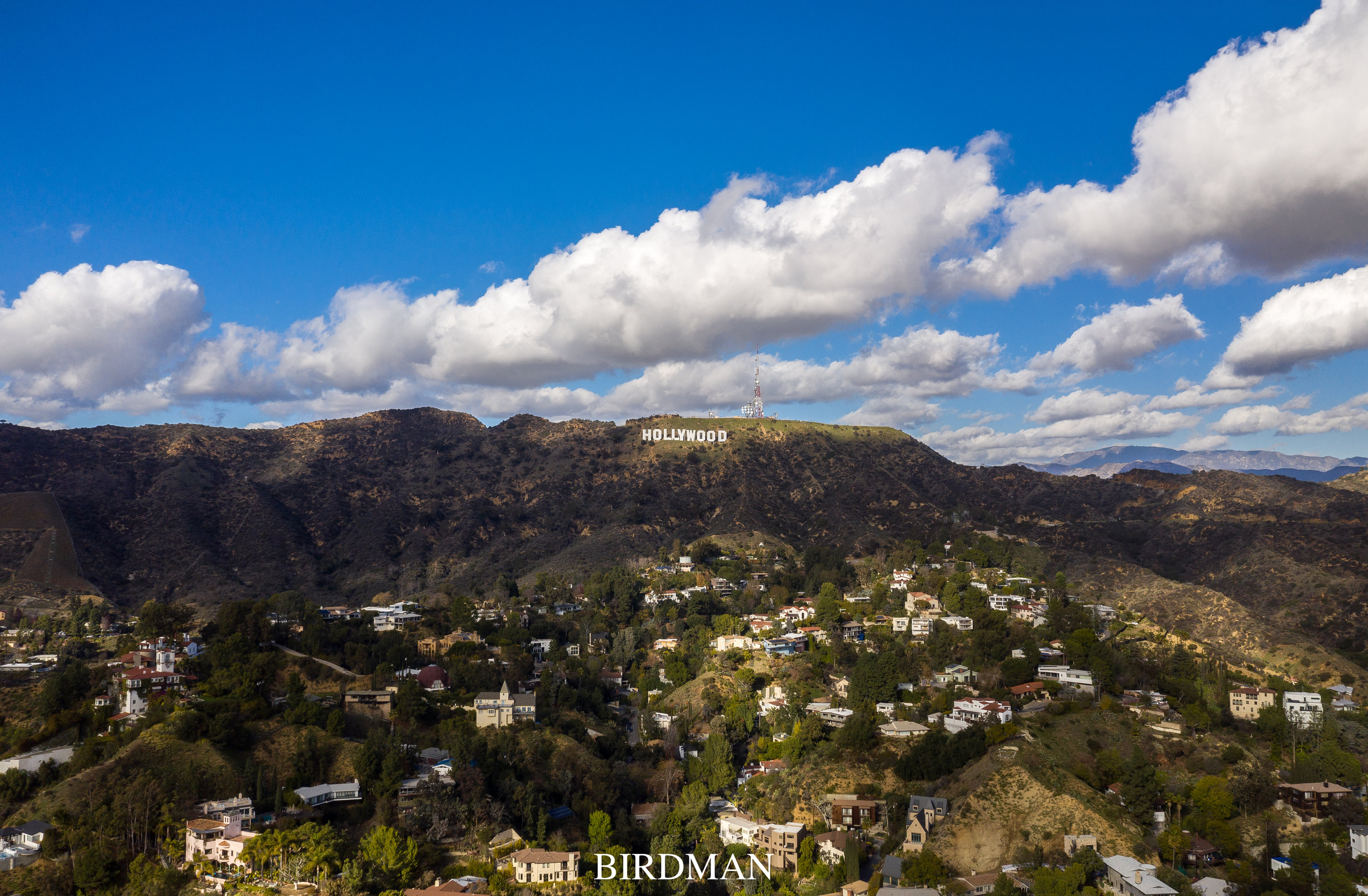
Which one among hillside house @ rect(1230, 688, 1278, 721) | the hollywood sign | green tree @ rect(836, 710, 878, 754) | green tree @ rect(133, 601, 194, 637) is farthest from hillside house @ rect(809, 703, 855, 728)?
the hollywood sign

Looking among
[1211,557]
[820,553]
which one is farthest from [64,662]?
[1211,557]

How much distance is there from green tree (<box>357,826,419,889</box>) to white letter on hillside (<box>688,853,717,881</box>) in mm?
11593

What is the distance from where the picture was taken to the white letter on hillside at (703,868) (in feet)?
121

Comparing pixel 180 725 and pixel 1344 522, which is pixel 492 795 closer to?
pixel 180 725

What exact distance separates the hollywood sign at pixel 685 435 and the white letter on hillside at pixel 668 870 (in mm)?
100482

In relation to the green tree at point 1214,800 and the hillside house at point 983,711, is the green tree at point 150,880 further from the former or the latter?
the green tree at point 1214,800

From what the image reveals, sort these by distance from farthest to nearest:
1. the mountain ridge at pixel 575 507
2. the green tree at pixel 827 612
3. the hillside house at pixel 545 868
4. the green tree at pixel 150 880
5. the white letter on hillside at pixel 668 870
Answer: the mountain ridge at pixel 575 507
the green tree at pixel 827 612
the white letter on hillside at pixel 668 870
the hillside house at pixel 545 868
the green tree at pixel 150 880

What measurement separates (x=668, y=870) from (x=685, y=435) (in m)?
104

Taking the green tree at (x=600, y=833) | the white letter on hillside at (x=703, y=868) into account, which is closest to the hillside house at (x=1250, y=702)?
the white letter on hillside at (x=703, y=868)

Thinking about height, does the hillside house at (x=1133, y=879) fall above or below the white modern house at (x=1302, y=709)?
below

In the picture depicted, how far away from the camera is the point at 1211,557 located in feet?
306

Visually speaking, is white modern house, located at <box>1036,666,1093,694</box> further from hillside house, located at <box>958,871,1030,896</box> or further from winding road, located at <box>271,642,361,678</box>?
winding road, located at <box>271,642,361,678</box>

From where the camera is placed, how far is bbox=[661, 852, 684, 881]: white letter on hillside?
35.7 meters

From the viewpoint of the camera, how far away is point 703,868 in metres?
37.6
